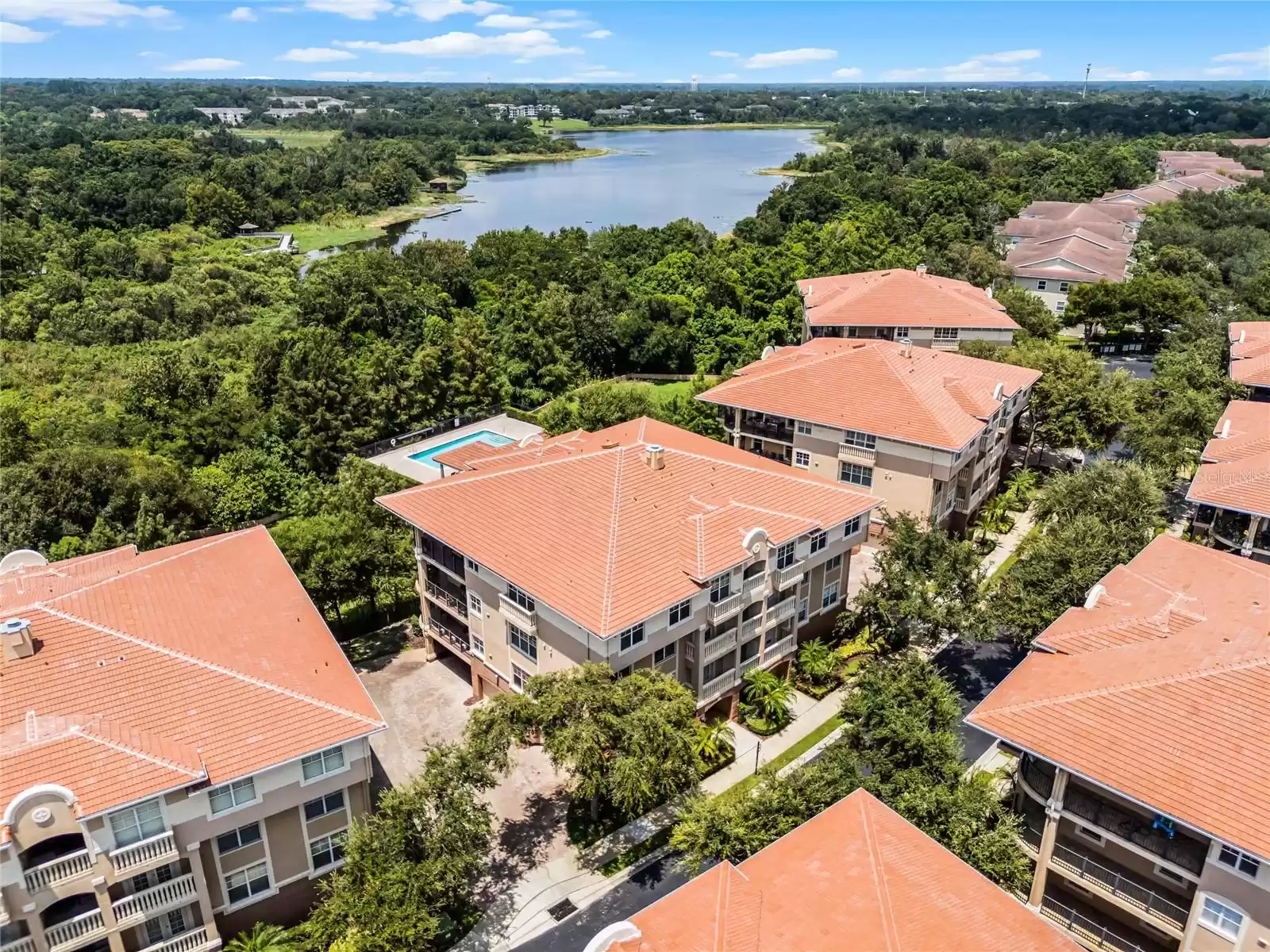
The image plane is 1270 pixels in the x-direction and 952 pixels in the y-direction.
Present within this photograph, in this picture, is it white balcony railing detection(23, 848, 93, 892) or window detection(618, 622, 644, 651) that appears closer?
white balcony railing detection(23, 848, 93, 892)

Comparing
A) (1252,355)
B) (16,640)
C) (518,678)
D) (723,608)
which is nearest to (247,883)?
(16,640)

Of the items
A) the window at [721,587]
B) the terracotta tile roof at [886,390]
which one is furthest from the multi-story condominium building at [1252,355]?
the window at [721,587]

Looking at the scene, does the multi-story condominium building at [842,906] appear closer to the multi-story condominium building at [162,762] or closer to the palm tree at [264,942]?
the palm tree at [264,942]

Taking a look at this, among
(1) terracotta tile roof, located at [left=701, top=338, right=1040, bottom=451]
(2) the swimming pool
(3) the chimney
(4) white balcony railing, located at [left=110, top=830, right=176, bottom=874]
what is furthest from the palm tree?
(2) the swimming pool

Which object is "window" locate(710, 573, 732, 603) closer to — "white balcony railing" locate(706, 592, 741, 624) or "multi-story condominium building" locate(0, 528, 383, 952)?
"white balcony railing" locate(706, 592, 741, 624)

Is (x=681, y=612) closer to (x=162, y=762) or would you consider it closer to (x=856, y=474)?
(x=162, y=762)

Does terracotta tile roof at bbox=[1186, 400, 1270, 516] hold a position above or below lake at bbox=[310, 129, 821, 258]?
below

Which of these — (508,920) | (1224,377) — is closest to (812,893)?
(508,920)
